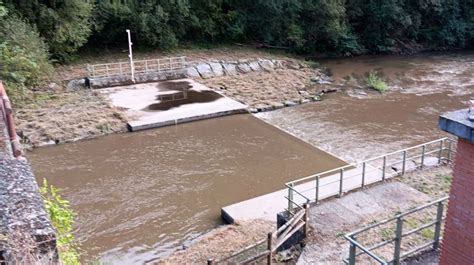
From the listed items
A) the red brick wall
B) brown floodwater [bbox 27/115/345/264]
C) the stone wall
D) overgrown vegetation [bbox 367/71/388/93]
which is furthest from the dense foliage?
the red brick wall

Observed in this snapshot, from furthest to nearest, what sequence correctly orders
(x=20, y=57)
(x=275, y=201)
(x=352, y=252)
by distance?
(x=20, y=57), (x=275, y=201), (x=352, y=252)

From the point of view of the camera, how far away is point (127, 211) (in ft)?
34.7

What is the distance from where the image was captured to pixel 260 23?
83.4 ft

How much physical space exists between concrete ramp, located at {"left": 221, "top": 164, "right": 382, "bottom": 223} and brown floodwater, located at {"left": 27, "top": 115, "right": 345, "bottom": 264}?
0.46 meters

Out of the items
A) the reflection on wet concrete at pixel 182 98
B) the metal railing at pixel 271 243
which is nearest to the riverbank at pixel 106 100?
the reflection on wet concrete at pixel 182 98

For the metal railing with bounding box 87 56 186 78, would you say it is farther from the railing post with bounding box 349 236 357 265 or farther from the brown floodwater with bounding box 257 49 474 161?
the railing post with bounding box 349 236 357 265

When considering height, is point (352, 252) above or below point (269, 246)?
above

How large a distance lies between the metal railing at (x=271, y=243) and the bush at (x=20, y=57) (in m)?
10.9

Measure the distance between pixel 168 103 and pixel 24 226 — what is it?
13007 mm

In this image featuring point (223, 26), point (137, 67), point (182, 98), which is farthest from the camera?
point (223, 26)

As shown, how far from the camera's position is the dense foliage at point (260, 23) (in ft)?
65.1

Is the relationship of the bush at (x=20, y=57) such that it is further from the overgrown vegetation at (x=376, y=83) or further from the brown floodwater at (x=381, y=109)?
the overgrown vegetation at (x=376, y=83)

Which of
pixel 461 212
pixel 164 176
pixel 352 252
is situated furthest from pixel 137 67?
pixel 461 212

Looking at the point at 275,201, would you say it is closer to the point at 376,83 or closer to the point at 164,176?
the point at 164,176
